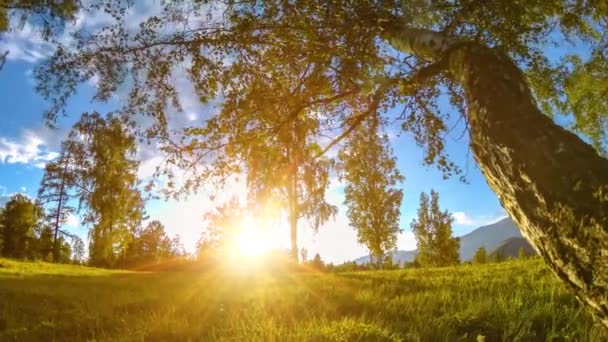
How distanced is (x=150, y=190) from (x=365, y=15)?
4.36m

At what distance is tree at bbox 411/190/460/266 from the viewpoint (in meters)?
59.3

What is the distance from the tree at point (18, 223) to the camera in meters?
50.6

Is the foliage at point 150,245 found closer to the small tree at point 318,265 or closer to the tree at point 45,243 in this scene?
the tree at point 45,243

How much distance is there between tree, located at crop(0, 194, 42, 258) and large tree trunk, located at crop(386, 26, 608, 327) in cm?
5750

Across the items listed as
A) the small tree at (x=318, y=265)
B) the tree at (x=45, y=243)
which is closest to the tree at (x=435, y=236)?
the small tree at (x=318, y=265)

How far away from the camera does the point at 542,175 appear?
287cm

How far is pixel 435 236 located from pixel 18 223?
5492 cm

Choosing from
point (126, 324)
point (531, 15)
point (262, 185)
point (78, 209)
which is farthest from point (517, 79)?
point (78, 209)

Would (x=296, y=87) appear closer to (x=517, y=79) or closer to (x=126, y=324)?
(x=517, y=79)

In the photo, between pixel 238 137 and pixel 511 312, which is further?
pixel 238 137

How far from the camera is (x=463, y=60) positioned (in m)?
4.01

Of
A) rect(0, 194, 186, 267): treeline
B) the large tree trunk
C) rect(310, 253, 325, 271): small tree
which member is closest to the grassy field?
the large tree trunk

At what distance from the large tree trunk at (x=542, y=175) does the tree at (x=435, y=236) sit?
2262 inches

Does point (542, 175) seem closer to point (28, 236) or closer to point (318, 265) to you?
point (318, 265)
